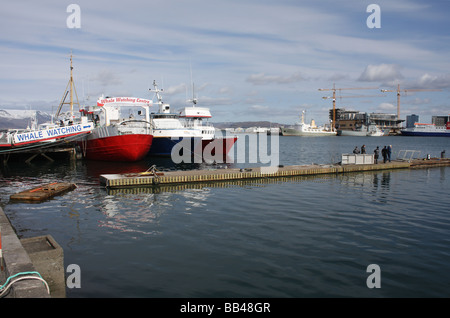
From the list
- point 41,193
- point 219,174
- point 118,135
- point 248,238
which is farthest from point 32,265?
point 118,135

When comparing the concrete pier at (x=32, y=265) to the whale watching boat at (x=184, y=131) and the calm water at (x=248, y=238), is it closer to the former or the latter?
the calm water at (x=248, y=238)

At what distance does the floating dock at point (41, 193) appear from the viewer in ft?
69.4

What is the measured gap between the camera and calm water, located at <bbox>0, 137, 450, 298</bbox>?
10.2 m

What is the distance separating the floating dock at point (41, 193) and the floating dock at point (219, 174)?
10.5ft

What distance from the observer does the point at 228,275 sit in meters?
10.8

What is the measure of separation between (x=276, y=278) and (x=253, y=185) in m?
17.1

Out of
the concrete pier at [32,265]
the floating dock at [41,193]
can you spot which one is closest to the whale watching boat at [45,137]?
the floating dock at [41,193]

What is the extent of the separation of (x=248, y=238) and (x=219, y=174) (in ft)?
50.5

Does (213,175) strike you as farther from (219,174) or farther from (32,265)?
(32,265)

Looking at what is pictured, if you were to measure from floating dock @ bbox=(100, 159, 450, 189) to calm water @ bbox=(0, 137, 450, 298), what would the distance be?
1222mm

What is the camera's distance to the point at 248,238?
14242 millimetres

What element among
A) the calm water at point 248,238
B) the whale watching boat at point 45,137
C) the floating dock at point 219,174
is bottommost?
the calm water at point 248,238
